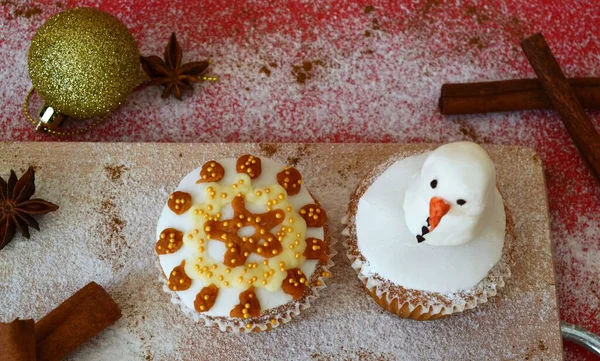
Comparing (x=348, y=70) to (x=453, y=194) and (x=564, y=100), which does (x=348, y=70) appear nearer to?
(x=564, y=100)

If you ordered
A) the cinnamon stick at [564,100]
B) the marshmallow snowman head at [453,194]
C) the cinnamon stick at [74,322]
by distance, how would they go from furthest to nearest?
the cinnamon stick at [564,100] < the cinnamon stick at [74,322] < the marshmallow snowman head at [453,194]

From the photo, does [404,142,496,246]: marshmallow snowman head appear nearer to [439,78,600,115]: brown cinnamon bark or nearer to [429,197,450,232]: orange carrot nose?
[429,197,450,232]: orange carrot nose

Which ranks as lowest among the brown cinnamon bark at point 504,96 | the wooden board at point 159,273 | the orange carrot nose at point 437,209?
the wooden board at point 159,273

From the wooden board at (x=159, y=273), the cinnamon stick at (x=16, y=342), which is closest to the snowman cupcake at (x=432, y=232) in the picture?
the wooden board at (x=159, y=273)


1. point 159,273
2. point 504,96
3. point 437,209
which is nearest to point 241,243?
point 159,273

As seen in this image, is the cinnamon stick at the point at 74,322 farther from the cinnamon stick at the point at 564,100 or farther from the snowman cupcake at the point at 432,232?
the cinnamon stick at the point at 564,100
